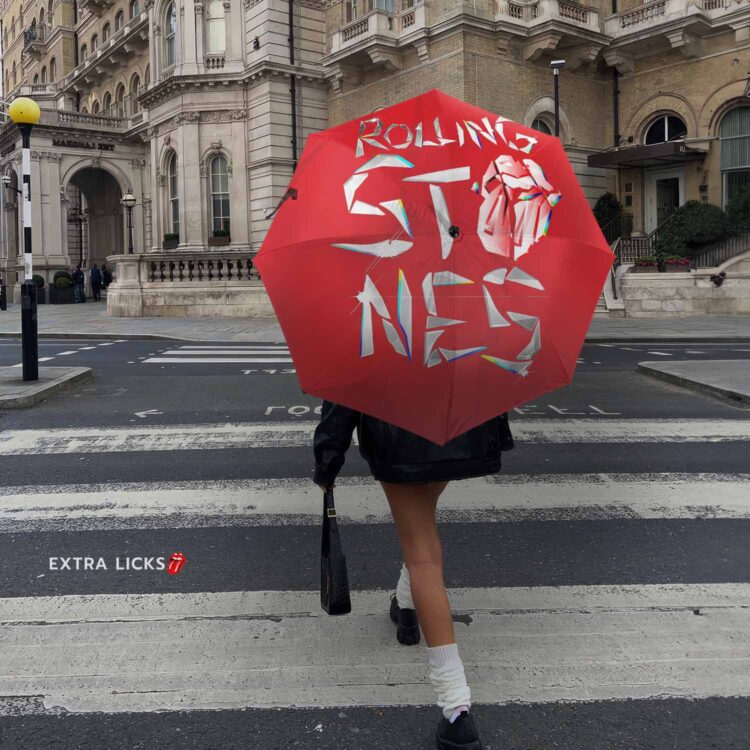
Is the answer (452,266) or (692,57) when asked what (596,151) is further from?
(452,266)

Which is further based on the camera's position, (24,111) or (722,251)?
(722,251)

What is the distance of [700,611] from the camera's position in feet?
11.8

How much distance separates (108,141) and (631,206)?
27932 mm

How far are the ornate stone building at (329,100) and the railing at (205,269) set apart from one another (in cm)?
5

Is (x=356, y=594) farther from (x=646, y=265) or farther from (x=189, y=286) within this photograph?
(x=189, y=286)

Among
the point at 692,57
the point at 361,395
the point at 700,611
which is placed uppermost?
the point at 692,57

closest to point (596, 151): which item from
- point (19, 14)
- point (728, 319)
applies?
point (728, 319)

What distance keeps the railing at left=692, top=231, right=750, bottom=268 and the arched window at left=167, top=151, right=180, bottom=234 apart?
2293 cm

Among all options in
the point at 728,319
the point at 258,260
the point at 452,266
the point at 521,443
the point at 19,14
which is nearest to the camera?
the point at 452,266

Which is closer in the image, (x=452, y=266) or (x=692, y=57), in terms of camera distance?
(x=452, y=266)

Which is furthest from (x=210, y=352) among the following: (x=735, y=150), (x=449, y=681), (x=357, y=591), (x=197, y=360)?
(x=735, y=150)

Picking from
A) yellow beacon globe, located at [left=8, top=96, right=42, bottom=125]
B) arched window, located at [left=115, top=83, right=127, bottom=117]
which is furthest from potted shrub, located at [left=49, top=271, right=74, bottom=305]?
yellow beacon globe, located at [left=8, top=96, right=42, bottom=125]

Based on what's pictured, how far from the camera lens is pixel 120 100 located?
46.0m

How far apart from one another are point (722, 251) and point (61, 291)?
30.1m
